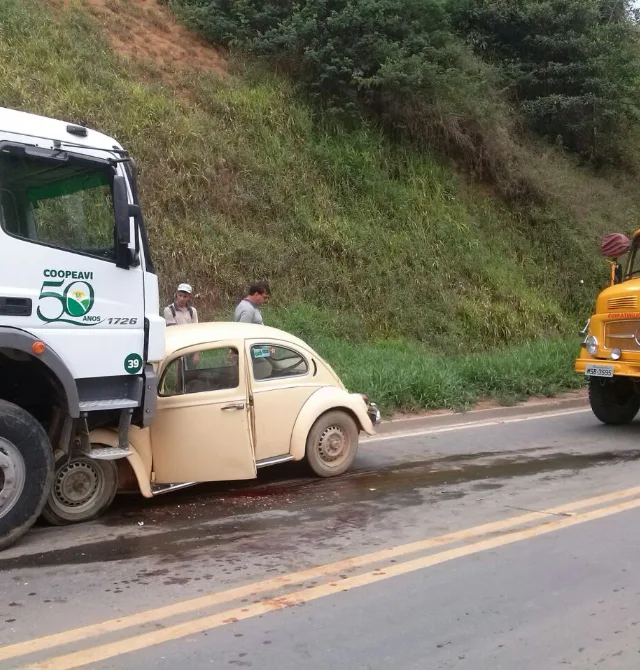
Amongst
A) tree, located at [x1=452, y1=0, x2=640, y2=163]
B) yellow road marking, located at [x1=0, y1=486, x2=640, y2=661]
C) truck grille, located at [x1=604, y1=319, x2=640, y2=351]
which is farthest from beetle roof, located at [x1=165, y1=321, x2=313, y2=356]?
tree, located at [x1=452, y1=0, x2=640, y2=163]

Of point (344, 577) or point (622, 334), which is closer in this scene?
point (344, 577)

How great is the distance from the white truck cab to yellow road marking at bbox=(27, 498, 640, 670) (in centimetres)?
176

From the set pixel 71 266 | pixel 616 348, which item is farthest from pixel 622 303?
pixel 71 266

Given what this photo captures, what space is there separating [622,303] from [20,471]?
729 centimetres

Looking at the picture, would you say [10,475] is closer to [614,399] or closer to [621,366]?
[621,366]

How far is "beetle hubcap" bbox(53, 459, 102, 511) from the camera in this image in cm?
575

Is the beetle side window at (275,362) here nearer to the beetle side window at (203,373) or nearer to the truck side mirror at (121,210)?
the beetle side window at (203,373)

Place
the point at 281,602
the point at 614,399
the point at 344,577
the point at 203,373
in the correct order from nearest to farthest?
the point at 281,602 → the point at 344,577 → the point at 203,373 → the point at 614,399

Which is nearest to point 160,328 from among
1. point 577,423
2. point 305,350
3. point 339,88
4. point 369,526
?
point 305,350

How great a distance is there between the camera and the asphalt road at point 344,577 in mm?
3709

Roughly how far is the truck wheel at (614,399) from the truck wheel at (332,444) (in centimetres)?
431

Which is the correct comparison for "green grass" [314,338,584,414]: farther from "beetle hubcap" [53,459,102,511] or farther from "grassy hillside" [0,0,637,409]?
"beetle hubcap" [53,459,102,511]

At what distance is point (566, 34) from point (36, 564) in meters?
20.4

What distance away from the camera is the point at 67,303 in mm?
5438
